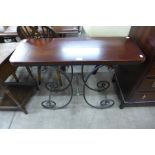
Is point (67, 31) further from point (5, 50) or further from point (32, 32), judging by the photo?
point (5, 50)

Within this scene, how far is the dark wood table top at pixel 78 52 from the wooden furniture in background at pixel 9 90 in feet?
0.79

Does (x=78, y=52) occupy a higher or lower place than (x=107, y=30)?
higher

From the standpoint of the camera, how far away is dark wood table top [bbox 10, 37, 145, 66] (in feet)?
3.21

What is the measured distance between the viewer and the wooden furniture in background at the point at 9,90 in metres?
1.24

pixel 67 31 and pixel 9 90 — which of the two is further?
pixel 67 31

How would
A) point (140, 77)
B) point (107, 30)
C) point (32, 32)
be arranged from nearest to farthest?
point (140, 77) < point (32, 32) < point (107, 30)

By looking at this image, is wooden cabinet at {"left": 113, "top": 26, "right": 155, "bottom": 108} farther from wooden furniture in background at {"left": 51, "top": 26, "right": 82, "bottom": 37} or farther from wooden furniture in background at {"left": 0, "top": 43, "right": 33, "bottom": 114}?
wooden furniture in background at {"left": 0, "top": 43, "right": 33, "bottom": 114}

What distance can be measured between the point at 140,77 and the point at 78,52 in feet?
1.97

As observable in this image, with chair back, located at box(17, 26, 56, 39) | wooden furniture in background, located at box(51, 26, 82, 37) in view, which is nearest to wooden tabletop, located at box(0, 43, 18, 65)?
chair back, located at box(17, 26, 56, 39)

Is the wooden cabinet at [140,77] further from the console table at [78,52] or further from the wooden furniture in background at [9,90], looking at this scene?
the wooden furniture in background at [9,90]

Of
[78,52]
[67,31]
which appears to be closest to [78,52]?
[78,52]

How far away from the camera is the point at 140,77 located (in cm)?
122
